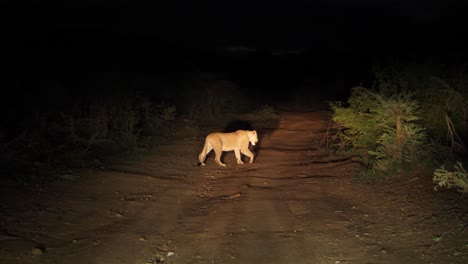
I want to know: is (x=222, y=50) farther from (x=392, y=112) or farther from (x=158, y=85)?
(x=392, y=112)

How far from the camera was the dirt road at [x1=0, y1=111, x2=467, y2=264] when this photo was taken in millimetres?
5707

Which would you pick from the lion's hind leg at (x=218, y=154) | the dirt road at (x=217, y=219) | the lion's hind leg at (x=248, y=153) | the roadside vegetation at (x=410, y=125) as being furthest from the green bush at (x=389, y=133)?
the lion's hind leg at (x=218, y=154)

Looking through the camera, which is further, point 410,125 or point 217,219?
point 410,125

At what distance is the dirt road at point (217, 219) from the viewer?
18.7 feet

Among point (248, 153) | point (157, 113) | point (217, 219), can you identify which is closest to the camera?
point (217, 219)

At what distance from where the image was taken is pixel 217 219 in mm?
7141

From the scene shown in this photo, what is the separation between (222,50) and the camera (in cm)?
6288

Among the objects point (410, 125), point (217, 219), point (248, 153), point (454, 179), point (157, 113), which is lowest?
point (217, 219)

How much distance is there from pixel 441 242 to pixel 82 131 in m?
10.5

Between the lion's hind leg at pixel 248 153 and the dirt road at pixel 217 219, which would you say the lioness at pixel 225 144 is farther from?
the dirt road at pixel 217 219

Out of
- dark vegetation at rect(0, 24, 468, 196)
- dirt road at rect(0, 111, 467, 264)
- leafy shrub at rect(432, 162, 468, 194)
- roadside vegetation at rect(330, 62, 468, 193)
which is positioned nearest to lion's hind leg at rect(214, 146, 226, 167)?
dirt road at rect(0, 111, 467, 264)

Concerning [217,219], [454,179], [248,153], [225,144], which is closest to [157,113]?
[225,144]

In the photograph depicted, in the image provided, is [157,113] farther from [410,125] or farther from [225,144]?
[410,125]

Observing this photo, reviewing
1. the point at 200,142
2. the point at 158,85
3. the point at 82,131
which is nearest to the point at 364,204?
the point at 200,142
